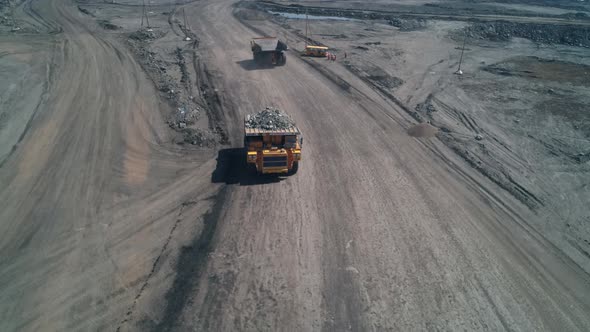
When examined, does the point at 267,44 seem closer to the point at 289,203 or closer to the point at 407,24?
the point at 289,203

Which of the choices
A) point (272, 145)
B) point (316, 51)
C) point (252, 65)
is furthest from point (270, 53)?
point (272, 145)

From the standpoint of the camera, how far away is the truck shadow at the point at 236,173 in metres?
17.8

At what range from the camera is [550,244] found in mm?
14789

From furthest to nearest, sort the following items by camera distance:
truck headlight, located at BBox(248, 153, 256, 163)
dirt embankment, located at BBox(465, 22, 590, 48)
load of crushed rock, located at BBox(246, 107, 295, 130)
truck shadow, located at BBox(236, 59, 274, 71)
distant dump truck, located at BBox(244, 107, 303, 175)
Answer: dirt embankment, located at BBox(465, 22, 590, 48) < truck shadow, located at BBox(236, 59, 274, 71) < load of crushed rock, located at BBox(246, 107, 295, 130) < distant dump truck, located at BBox(244, 107, 303, 175) < truck headlight, located at BBox(248, 153, 256, 163)

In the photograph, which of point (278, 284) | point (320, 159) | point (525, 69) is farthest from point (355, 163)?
point (525, 69)

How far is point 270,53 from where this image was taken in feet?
110

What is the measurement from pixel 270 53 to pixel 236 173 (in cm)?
1876

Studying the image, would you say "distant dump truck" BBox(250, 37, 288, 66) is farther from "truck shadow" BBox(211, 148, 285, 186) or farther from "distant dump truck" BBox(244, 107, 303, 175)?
"distant dump truck" BBox(244, 107, 303, 175)

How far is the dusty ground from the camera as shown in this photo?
11859 mm

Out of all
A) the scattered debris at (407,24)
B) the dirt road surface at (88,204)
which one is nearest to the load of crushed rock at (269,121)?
the dirt road surface at (88,204)

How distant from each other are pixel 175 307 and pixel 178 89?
788 inches

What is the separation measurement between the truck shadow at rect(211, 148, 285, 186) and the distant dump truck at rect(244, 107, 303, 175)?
435 millimetres

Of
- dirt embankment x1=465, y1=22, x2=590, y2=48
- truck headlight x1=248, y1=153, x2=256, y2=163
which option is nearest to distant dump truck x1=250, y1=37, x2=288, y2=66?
truck headlight x1=248, y1=153, x2=256, y2=163

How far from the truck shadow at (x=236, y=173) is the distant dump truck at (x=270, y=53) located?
656 inches
